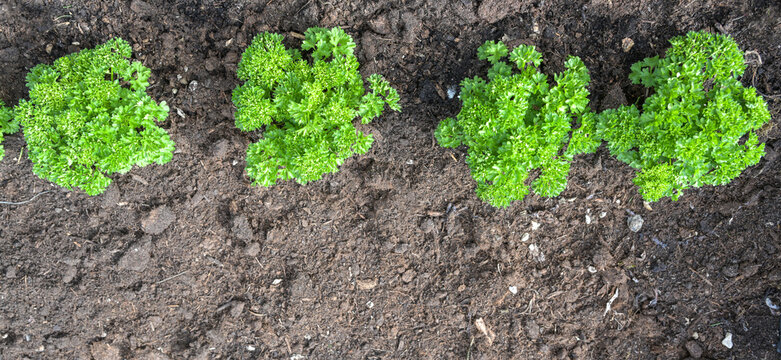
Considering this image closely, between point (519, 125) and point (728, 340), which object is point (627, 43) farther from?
point (728, 340)

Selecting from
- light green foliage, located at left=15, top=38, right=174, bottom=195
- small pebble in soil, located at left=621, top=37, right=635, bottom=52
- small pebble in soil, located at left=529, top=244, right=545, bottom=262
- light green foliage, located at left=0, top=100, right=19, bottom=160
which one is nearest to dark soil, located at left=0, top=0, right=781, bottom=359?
Answer: small pebble in soil, located at left=529, top=244, right=545, bottom=262

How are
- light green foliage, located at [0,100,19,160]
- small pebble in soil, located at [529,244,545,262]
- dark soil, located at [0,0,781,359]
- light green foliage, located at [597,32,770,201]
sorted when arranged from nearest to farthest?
light green foliage, located at [597,32,770,201] < light green foliage, located at [0,100,19,160] < dark soil, located at [0,0,781,359] < small pebble in soil, located at [529,244,545,262]

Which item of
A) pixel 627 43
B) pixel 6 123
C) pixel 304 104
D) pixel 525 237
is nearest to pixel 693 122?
pixel 627 43

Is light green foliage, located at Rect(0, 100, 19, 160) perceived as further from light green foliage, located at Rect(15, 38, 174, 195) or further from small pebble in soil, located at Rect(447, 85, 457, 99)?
small pebble in soil, located at Rect(447, 85, 457, 99)

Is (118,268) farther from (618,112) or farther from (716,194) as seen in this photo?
(716,194)

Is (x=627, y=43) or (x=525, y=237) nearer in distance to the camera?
(x=627, y=43)

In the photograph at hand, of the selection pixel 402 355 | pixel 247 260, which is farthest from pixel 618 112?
pixel 247 260
